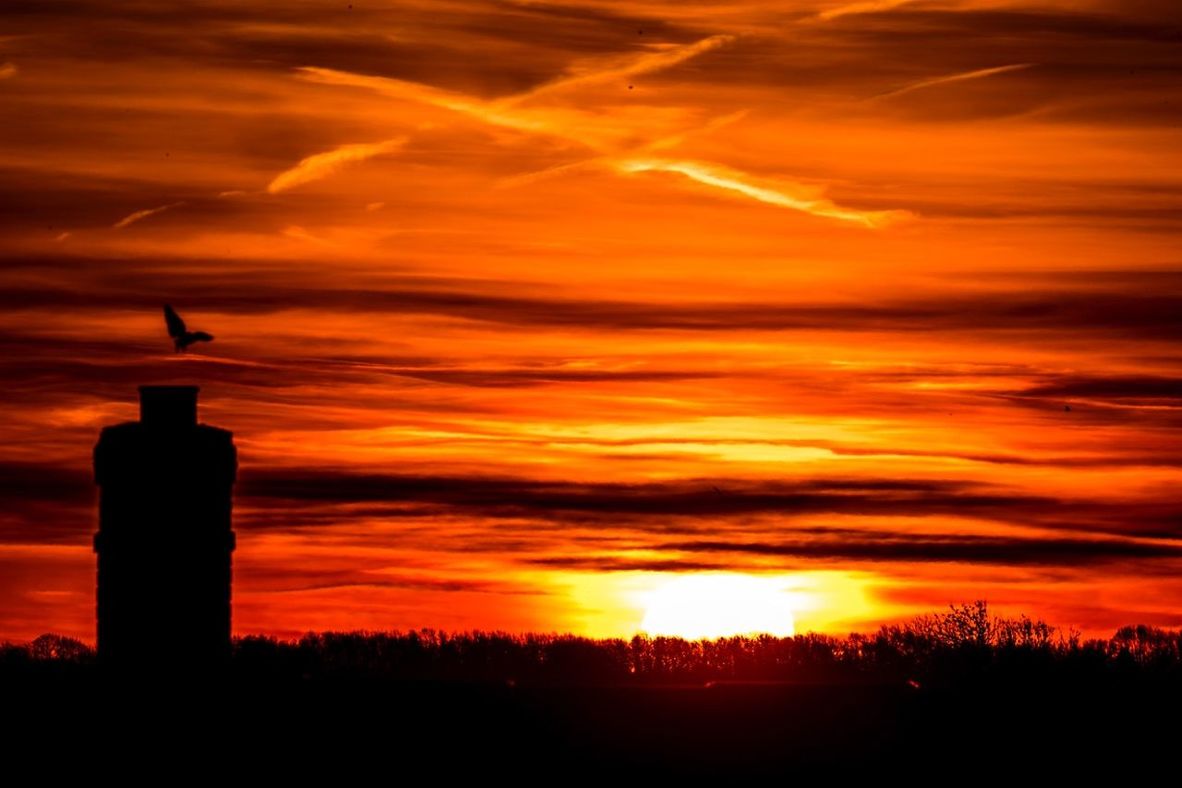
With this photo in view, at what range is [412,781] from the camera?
610 inches

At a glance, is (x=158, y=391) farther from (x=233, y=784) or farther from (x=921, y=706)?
(x=921, y=706)

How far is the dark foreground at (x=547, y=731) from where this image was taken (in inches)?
616

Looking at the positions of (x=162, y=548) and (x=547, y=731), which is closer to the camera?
(x=547, y=731)

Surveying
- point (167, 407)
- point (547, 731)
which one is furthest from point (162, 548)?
point (547, 731)

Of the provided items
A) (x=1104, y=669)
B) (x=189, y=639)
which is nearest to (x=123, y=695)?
(x=189, y=639)

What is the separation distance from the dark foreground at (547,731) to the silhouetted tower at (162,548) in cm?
42

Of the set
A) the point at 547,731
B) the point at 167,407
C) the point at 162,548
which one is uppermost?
the point at 167,407

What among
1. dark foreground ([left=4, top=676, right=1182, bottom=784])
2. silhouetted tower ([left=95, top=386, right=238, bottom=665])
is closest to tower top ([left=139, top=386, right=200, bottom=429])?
silhouetted tower ([left=95, top=386, right=238, bottom=665])

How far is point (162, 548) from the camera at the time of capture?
1623 centimetres

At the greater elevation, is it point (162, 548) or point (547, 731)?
point (162, 548)

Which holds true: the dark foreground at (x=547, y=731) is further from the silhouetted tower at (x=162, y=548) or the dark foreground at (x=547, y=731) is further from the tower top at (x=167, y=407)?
the tower top at (x=167, y=407)

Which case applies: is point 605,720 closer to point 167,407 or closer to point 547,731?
point 547,731

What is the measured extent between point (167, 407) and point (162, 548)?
117 centimetres

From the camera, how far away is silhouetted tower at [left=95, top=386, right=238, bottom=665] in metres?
16.2
